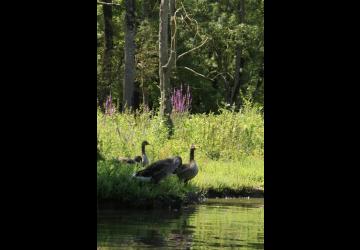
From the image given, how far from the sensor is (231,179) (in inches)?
615

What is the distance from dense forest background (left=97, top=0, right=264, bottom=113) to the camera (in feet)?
122

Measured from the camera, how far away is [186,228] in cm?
1017

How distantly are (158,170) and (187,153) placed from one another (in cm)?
510

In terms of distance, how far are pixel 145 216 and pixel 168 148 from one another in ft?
22.4

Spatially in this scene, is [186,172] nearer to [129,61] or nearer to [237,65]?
[129,61]

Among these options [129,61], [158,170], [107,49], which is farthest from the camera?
[107,49]

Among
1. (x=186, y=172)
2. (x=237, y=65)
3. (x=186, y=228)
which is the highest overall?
(x=237, y=65)

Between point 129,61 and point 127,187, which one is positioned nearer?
point 127,187

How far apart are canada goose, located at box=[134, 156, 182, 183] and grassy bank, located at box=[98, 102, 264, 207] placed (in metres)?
0.12

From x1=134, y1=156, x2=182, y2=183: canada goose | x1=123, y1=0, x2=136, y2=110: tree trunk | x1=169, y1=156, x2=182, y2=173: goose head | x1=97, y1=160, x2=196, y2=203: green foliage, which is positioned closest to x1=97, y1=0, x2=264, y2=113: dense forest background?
x1=123, y1=0, x2=136, y2=110: tree trunk

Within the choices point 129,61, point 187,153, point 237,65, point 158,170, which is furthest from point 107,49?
point 158,170

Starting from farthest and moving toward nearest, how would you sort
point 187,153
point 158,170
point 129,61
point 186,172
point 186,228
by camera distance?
point 129,61
point 187,153
point 186,172
point 158,170
point 186,228

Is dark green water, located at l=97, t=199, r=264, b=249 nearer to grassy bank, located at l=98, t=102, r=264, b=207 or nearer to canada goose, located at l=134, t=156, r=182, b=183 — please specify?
grassy bank, located at l=98, t=102, r=264, b=207
